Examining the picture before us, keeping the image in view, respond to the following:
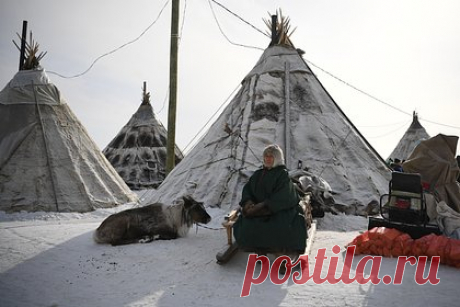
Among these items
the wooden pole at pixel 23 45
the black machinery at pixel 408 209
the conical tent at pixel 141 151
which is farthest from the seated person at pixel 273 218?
the conical tent at pixel 141 151

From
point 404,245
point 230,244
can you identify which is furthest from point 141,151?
point 404,245

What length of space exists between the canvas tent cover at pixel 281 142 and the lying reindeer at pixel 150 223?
0.96 m

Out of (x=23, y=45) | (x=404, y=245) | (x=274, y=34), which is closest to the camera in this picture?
(x=404, y=245)

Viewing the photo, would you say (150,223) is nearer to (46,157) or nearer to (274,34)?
(46,157)

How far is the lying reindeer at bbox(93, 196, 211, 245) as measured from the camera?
481 centimetres

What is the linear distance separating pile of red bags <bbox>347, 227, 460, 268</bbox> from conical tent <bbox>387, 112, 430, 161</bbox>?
1716 cm

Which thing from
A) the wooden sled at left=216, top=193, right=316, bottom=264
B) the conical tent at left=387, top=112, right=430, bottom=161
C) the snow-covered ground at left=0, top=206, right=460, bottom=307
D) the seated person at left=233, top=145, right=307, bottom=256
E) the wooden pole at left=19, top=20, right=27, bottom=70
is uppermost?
the wooden pole at left=19, top=20, right=27, bottom=70

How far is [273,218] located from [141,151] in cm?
1339

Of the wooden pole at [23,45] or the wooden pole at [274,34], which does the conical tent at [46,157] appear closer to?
the wooden pole at [23,45]

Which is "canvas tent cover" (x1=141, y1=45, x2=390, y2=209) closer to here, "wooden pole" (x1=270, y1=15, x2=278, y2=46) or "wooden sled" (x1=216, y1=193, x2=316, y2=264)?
"wooden pole" (x1=270, y1=15, x2=278, y2=46)

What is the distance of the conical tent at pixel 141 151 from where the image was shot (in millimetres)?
15383

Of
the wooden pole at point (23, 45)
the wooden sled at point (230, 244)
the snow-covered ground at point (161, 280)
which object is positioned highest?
the wooden pole at point (23, 45)

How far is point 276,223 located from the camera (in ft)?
11.4

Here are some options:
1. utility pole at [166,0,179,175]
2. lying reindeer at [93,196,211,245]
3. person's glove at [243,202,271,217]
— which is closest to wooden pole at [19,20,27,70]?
utility pole at [166,0,179,175]
